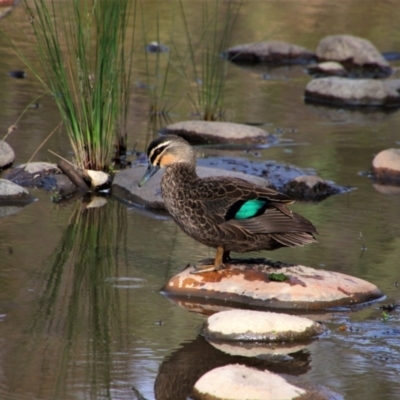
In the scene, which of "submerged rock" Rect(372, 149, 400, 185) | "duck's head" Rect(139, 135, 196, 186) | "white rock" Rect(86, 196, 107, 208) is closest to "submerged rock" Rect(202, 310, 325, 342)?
"duck's head" Rect(139, 135, 196, 186)

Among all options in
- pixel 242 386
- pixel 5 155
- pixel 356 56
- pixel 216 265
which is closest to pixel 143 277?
pixel 216 265

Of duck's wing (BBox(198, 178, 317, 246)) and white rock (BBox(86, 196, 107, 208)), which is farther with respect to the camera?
white rock (BBox(86, 196, 107, 208))

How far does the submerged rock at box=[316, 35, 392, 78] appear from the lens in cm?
1808

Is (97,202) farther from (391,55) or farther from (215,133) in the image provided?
(391,55)

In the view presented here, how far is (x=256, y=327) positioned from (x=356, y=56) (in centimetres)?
1269

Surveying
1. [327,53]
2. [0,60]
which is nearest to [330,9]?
[327,53]

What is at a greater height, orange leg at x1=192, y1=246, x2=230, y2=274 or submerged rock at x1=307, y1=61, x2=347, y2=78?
orange leg at x1=192, y1=246, x2=230, y2=274

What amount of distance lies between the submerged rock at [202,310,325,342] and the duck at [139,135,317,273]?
31.2 inches

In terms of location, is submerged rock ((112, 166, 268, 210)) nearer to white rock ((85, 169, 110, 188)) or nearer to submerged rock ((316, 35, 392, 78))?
white rock ((85, 169, 110, 188))

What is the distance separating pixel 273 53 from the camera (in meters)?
18.5

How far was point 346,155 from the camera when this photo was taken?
1191 cm

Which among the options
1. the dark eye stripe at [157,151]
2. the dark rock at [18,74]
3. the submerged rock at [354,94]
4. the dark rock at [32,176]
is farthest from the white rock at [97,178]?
the submerged rock at [354,94]

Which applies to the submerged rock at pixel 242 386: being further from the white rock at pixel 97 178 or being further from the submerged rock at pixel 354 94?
the submerged rock at pixel 354 94

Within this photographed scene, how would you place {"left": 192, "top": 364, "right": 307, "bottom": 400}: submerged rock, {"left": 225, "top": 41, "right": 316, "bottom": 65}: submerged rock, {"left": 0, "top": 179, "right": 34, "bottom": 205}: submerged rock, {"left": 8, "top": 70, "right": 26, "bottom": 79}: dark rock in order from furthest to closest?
{"left": 225, "top": 41, "right": 316, "bottom": 65}: submerged rock
{"left": 8, "top": 70, "right": 26, "bottom": 79}: dark rock
{"left": 0, "top": 179, "right": 34, "bottom": 205}: submerged rock
{"left": 192, "top": 364, "right": 307, "bottom": 400}: submerged rock
